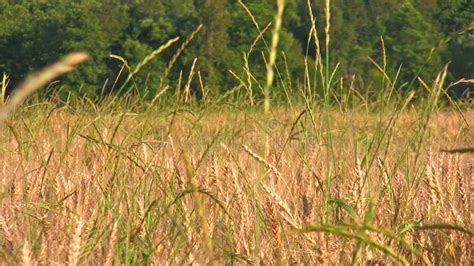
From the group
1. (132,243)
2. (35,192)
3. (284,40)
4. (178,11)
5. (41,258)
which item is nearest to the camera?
(41,258)

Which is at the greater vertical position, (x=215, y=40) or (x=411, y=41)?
(x=215, y=40)

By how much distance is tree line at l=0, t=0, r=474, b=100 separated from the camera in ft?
142

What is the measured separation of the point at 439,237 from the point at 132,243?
591 millimetres

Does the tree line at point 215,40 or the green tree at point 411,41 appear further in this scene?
the green tree at point 411,41

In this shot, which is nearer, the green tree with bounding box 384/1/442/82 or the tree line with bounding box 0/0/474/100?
the tree line with bounding box 0/0/474/100

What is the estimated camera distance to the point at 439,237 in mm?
1658

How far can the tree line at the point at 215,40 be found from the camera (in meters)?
43.2

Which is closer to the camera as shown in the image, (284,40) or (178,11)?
(284,40)

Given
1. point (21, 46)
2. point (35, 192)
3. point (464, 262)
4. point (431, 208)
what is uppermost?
point (21, 46)

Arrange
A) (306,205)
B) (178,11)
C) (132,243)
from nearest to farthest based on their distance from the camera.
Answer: (132,243) < (306,205) < (178,11)

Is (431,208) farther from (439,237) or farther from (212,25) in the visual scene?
(212,25)

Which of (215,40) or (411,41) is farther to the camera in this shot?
(411,41)

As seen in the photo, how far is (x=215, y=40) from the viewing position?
44719 mm

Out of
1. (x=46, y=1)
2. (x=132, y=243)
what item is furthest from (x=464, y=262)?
(x=46, y=1)
